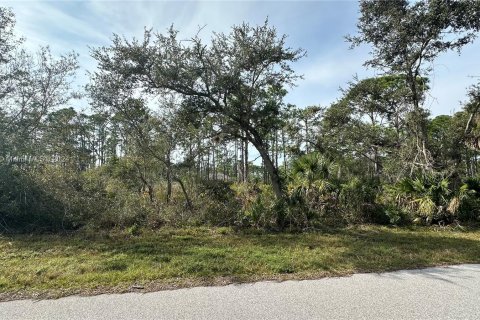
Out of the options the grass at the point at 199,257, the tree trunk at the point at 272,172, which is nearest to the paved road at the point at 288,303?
the grass at the point at 199,257

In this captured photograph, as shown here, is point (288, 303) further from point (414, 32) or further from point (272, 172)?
point (414, 32)

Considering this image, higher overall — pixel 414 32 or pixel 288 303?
pixel 414 32

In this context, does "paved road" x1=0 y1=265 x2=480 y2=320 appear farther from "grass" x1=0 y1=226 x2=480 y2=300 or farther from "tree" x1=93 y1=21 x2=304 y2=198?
Answer: "tree" x1=93 y1=21 x2=304 y2=198

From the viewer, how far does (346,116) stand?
15.0m

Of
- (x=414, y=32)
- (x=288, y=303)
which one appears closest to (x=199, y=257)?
(x=288, y=303)

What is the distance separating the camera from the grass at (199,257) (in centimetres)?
438

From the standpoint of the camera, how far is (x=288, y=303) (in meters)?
3.63

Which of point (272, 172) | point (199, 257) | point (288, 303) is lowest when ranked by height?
point (288, 303)

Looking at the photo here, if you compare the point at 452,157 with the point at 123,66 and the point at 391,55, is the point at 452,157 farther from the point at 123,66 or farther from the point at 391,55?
the point at 123,66

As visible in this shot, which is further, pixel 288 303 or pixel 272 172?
pixel 272 172

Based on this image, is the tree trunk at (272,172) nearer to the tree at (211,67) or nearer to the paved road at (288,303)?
the tree at (211,67)

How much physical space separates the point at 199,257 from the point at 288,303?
2262mm

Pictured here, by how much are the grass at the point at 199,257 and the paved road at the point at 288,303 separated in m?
0.33

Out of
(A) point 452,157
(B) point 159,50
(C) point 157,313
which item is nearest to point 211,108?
(B) point 159,50
